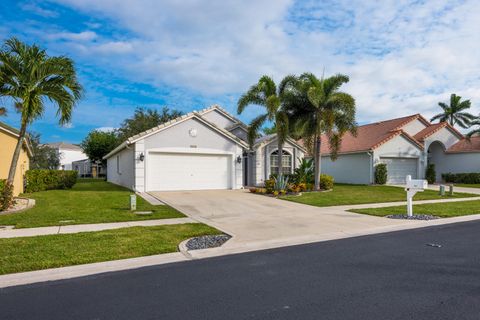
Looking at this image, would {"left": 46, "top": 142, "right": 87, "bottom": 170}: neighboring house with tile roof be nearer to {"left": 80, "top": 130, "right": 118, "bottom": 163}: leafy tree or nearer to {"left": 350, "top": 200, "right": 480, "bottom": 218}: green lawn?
{"left": 80, "top": 130, "right": 118, "bottom": 163}: leafy tree

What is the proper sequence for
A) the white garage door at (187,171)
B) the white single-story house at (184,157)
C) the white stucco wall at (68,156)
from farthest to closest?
1. the white stucco wall at (68,156)
2. the white garage door at (187,171)
3. the white single-story house at (184,157)

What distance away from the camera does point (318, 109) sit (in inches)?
766

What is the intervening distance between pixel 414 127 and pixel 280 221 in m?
24.7

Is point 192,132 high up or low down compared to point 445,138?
down

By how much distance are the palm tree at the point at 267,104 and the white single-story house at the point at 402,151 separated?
8.92m

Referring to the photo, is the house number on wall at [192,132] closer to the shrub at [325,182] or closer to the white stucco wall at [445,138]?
the shrub at [325,182]

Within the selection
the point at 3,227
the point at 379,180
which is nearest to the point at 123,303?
the point at 3,227

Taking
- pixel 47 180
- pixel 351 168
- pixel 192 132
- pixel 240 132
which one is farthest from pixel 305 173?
pixel 47 180

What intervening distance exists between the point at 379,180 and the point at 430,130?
314 inches

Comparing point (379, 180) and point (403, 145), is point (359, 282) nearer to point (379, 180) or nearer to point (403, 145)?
point (379, 180)

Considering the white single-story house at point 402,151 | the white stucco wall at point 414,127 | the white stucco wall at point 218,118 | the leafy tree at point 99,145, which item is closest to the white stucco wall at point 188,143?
the white stucco wall at point 218,118

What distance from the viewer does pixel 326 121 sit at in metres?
19.0

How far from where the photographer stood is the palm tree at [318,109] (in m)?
19.0

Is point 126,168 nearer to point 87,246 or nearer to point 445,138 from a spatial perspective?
point 87,246
